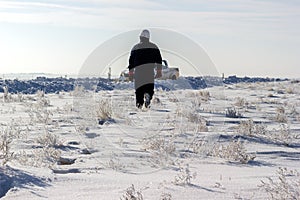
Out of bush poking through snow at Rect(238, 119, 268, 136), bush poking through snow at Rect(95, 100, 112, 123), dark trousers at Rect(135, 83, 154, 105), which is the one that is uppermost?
dark trousers at Rect(135, 83, 154, 105)

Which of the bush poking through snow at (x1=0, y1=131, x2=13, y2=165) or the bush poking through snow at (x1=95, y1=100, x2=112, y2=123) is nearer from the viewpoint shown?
the bush poking through snow at (x1=0, y1=131, x2=13, y2=165)

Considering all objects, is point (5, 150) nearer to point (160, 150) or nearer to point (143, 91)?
point (160, 150)

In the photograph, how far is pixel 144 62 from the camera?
36.0 ft

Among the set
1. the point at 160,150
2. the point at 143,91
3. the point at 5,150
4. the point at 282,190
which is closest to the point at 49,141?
the point at 5,150

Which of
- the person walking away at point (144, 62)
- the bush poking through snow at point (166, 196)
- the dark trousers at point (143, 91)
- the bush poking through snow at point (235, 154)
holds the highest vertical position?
the person walking away at point (144, 62)

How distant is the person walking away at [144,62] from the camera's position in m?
10.8

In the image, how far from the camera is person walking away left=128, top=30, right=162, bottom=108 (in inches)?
426

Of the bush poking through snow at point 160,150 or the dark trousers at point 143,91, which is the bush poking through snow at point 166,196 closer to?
the bush poking through snow at point 160,150

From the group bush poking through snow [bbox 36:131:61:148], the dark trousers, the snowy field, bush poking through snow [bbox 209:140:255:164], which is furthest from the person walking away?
bush poking through snow [bbox 209:140:255:164]

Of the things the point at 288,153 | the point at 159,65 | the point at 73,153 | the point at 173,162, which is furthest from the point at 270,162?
the point at 159,65

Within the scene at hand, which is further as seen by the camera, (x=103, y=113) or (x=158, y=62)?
(x=158, y=62)

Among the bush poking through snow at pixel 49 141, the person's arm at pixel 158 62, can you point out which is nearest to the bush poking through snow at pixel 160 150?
the bush poking through snow at pixel 49 141

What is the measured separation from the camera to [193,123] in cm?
1001

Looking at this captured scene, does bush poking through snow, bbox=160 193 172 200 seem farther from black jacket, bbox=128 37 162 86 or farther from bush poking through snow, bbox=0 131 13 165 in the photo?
black jacket, bbox=128 37 162 86
